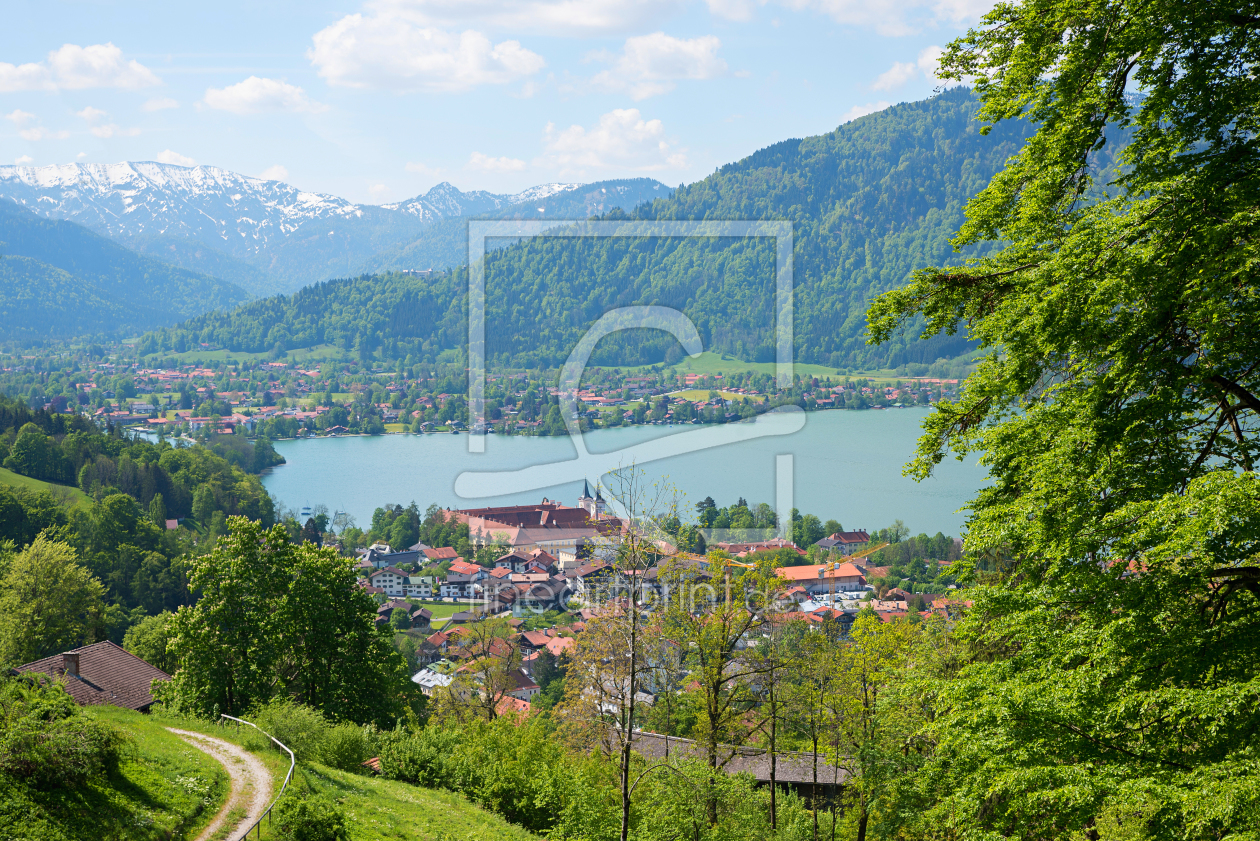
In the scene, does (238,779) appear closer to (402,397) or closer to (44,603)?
(44,603)

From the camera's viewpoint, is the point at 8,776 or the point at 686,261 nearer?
the point at 8,776

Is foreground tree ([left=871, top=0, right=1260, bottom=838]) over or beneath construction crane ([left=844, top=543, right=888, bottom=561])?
over

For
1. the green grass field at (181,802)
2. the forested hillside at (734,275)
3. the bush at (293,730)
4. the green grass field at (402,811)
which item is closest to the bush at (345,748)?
the bush at (293,730)

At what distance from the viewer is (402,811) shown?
8.33 metres

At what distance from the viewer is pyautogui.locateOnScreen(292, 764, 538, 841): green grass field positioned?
7.57 meters

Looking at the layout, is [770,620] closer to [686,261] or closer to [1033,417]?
[1033,417]

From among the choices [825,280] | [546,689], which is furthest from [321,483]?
[825,280]

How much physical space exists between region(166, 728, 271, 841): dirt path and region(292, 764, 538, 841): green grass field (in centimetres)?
39

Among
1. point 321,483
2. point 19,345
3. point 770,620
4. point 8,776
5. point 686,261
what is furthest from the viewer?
point 19,345

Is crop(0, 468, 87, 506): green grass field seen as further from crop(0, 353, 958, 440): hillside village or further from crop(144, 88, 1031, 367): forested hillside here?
crop(144, 88, 1031, 367): forested hillside

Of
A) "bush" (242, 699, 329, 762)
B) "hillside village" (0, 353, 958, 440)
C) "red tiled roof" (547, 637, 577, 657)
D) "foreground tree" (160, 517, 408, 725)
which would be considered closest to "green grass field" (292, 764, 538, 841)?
"bush" (242, 699, 329, 762)

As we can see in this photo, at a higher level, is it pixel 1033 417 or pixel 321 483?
pixel 1033 417

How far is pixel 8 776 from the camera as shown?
5809 millimetres

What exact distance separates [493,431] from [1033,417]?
81.7 m
